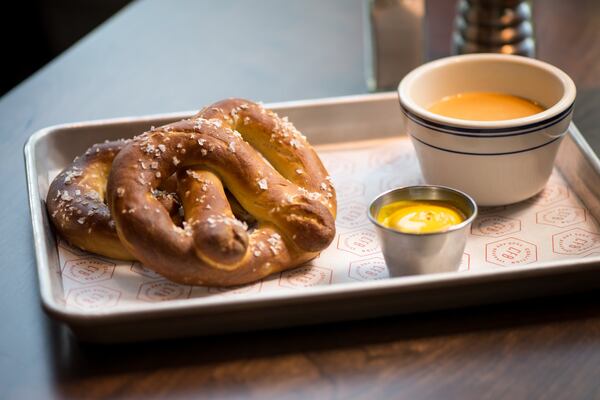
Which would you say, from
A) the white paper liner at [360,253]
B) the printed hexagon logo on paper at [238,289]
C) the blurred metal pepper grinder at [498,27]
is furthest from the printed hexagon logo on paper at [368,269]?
the blurred metal pepper grinder at [498,27]

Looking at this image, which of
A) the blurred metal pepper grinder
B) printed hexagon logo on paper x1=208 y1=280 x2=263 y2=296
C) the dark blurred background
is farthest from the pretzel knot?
the dark blurred background

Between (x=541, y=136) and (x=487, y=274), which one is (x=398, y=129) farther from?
(x=487, y=274)

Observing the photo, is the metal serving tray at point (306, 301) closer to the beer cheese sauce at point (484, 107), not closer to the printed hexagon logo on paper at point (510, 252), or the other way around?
the printed hexagon logo on paper at point (510, 252)

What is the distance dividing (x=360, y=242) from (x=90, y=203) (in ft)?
1.08

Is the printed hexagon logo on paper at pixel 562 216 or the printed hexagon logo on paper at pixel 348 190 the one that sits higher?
the printed hexagon logo on paper at pixel 348 190

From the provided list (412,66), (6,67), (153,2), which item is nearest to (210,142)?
(412,66)

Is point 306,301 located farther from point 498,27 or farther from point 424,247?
point 498,27

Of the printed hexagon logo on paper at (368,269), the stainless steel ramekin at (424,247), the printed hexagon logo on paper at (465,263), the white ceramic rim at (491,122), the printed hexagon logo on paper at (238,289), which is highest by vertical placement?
the white ceramic rim at (491,122)

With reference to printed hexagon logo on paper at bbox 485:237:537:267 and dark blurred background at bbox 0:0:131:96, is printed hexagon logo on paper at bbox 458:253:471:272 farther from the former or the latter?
dark blurred background at bbox 0:0:131:96

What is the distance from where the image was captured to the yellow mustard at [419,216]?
95cm

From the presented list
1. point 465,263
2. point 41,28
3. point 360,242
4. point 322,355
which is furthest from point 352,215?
point 41,28

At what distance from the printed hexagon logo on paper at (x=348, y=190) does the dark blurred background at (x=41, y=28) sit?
1590 mm

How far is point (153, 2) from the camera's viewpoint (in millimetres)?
1898

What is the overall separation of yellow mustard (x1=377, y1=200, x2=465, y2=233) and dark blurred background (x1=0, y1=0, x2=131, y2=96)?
70.8 inches
